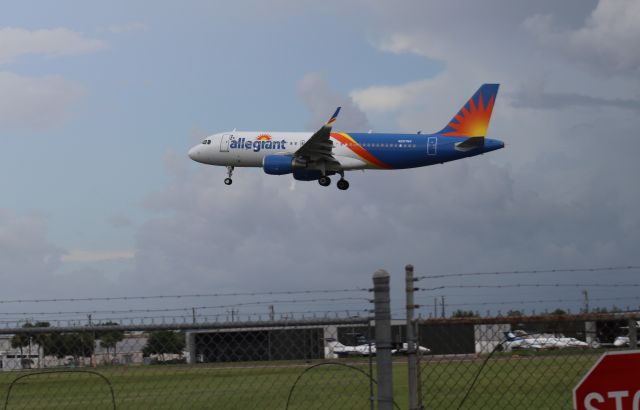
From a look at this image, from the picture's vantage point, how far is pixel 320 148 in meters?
50.9

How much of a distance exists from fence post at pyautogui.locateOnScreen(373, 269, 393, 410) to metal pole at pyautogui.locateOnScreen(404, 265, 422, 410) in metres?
0.38

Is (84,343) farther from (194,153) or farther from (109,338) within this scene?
(194,153)

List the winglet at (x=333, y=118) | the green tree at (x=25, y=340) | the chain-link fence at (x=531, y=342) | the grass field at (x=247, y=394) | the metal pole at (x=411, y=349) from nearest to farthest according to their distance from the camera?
the metal pole at (x=411, y=349) < the chain-link fence at (x=531, y=342) < the green tree at (x=25, y=340) < the grass field at (x=247, y=394) < the winglet at (x=333, y=118)

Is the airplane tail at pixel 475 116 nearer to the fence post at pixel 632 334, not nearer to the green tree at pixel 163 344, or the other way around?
the green tree at pixel 163 344

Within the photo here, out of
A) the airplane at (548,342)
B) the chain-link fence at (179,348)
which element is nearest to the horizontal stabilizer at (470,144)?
the airplane at (548,342)

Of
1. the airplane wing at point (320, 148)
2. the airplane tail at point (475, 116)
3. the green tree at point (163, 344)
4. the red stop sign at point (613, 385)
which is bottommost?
the red stop sign at point (613, 385)

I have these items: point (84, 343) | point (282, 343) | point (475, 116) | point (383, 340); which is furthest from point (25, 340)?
point (475, 116)

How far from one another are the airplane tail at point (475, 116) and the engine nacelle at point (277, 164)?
9635mm

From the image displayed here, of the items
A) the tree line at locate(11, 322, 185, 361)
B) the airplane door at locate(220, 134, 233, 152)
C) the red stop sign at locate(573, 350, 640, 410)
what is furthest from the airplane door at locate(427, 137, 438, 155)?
the red stop sign at locate(573, 350, 640, 410)

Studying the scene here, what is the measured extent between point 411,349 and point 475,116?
49589 mm

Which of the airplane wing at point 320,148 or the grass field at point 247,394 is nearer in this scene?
the grass field at point 247,394

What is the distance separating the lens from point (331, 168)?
52.6 metres

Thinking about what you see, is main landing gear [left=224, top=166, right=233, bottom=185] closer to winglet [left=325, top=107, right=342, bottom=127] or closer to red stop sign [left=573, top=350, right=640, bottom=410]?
winglet [left=325, top=107, right=342, bottom=127]

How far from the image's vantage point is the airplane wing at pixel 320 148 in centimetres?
4885
